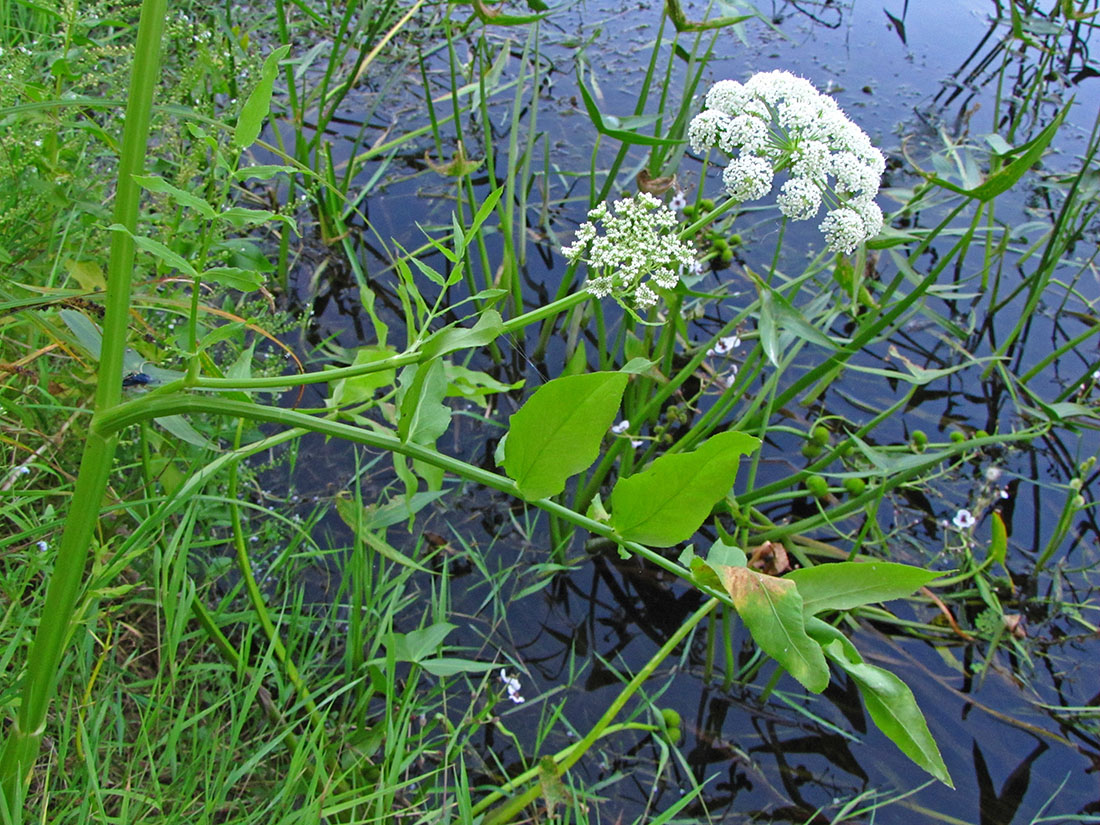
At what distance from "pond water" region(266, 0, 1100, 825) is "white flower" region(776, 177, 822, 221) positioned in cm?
44

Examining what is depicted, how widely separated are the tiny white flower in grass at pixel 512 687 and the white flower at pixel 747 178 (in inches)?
39.3

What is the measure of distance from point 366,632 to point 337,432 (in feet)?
3.30

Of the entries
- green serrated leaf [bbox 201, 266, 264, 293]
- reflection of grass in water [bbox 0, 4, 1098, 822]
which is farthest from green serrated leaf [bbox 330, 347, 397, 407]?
green serrated leaf [bbox 201, 266, 264, 293]

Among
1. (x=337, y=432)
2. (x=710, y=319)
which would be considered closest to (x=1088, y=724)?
(x=710, y=319)

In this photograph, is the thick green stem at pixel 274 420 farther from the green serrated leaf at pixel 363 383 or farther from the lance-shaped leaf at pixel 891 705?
the green serrated leaf at pixel 363 383

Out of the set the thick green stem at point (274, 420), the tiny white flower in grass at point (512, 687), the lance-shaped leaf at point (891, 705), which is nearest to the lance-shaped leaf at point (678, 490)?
the thick green stem at point (274, 420)

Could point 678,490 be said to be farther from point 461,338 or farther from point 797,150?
point 797,150

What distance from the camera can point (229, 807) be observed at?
1186 mm

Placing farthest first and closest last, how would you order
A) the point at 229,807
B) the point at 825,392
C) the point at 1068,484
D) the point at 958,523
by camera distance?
1. the point at 825,392
2. the point at 1068,484
3. the point at 958,523
4. the point at 229,807

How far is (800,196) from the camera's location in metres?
0.94

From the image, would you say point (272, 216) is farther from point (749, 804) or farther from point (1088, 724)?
point (1088, 724)

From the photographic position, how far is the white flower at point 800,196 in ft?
3.05

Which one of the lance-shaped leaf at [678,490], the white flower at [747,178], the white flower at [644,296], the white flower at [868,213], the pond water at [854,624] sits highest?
the white flower at [747,178]

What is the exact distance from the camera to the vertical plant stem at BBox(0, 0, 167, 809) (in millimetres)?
637
